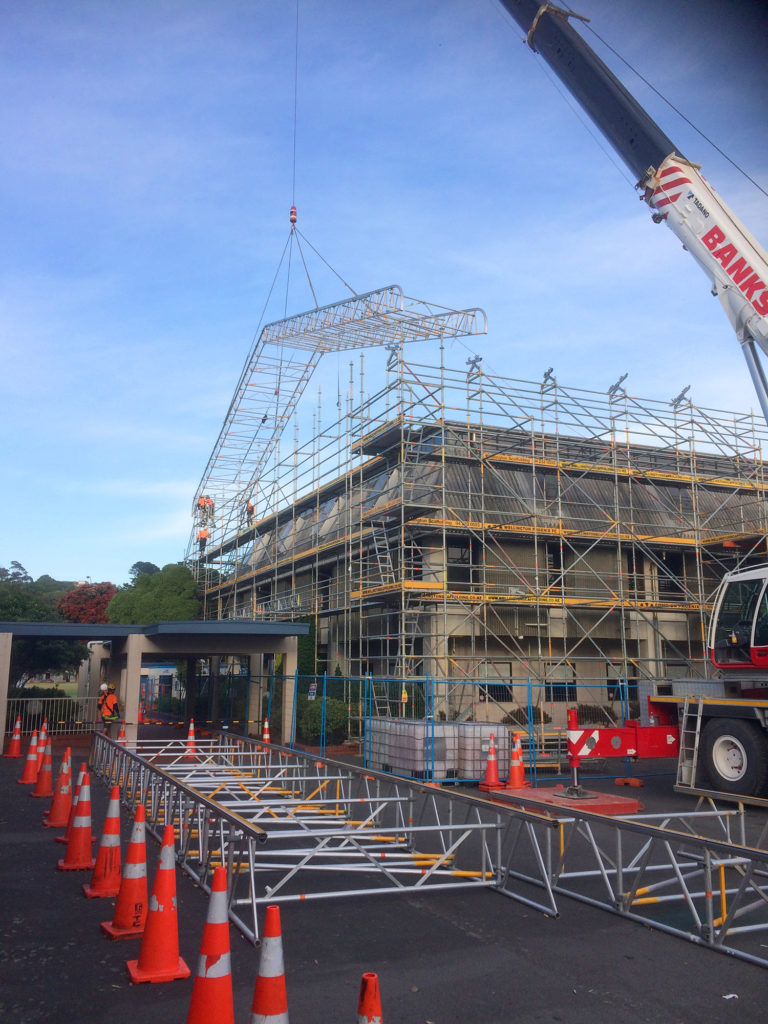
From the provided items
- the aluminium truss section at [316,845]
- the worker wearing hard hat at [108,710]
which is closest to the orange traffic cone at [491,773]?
the aluminium truss section at [316,845]

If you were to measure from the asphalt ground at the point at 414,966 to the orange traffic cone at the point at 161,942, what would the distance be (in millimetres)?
101

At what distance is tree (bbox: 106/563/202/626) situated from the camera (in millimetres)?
38406

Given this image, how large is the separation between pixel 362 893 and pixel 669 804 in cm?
858

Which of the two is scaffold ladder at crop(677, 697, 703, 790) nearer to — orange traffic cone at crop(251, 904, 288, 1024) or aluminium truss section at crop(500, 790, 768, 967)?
aluminium truss section at crop(500, 790, 768, 967)

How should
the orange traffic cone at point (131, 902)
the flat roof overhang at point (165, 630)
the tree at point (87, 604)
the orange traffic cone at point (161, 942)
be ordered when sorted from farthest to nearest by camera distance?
the tree at point (87, 604)
the flat roof overhang at point (165, 630)
the orange traffic cone at point (131, 902)
the orange traffic cone at point (161, 942)

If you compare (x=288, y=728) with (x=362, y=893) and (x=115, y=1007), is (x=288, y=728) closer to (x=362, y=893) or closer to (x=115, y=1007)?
(x=362, y=893)

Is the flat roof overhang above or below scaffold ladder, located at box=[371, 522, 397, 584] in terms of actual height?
below

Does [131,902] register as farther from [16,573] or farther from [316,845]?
[16,573]

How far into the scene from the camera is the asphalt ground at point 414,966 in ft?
17.2

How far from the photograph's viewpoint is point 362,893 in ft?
24.6

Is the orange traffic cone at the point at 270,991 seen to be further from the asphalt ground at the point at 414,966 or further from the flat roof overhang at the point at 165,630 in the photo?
the flat roof overhang at the point at 165,630

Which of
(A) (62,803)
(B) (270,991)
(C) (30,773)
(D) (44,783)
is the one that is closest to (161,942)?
(B) (270,991)

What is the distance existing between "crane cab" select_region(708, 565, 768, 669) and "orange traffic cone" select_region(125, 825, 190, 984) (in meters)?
11.7

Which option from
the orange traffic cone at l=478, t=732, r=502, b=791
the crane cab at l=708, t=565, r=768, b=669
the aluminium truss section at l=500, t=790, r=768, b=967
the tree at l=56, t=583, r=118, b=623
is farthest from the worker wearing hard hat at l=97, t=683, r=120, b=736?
the tree at l=56, t=583, r=118, b=623
